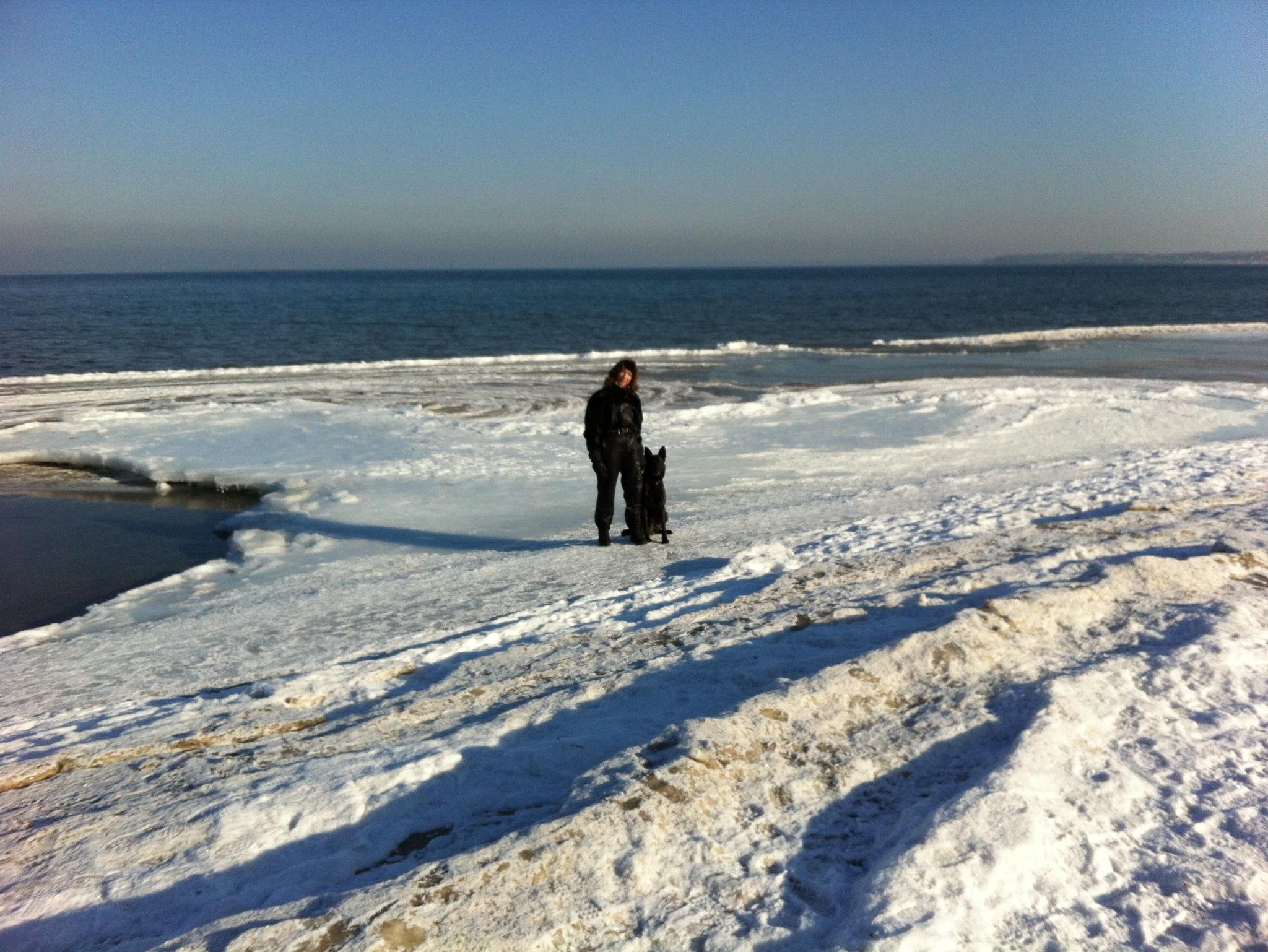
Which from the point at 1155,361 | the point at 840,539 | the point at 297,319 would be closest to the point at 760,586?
the point at 840,539

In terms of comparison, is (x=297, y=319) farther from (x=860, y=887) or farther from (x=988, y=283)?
(x=988, y=283)

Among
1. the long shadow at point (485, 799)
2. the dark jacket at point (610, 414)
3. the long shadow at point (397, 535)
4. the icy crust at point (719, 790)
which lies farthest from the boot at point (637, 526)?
the long shadow at point (485, 799)

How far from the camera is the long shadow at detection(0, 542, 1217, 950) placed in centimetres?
324

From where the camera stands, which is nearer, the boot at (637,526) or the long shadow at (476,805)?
the long shadow at (476,805)

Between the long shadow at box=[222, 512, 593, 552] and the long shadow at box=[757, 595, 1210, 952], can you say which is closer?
the long shadow at box=[757, 595, 1210, 952]

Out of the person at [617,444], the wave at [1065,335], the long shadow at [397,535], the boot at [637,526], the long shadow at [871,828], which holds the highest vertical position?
the person at [617,444]

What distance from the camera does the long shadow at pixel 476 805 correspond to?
323 centimetres

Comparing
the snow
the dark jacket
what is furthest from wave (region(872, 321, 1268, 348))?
the dark jacket

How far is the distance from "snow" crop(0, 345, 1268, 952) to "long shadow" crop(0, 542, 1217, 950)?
2 cm

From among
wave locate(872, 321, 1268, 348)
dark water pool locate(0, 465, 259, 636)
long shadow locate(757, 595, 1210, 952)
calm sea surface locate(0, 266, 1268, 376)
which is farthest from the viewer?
wave locate(872, 321, 1268, 348)

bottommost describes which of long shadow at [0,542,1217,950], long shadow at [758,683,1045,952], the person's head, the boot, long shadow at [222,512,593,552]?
long shadow at [222,512,593,552]

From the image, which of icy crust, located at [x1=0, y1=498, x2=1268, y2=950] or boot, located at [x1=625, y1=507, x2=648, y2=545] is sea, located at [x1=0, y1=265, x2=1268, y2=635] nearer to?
→ boot, located at [x1=625, y1=507, x2=648, y2=545]

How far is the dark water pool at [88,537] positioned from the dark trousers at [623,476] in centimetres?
418

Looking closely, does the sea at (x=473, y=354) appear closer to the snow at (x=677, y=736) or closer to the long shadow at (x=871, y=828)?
the snow at (x=677, y=736)
